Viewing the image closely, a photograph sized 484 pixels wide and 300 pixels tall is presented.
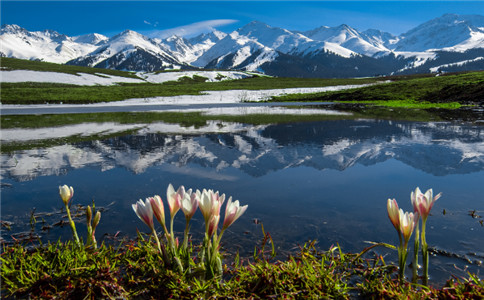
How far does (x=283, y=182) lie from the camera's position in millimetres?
6926

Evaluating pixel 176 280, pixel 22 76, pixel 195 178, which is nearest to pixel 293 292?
pixel 176 280

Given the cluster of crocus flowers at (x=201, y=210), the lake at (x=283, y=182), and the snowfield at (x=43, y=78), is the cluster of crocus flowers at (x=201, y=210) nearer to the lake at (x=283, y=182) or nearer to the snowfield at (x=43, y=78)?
the lake at (x=283, y=182)

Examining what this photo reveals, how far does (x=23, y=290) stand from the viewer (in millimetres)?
3031

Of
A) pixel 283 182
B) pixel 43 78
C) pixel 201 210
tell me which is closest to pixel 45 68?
pixel 43 78

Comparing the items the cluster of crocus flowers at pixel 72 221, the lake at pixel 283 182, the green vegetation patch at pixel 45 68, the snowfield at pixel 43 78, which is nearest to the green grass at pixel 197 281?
the cluster of crocus flowers at pixel 72 221

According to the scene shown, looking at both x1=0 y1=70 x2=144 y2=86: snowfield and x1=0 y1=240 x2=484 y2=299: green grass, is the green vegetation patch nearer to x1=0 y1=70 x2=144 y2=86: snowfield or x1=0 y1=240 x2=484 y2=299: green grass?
x1=0 y1=70 x2=144 y2=86: snowfield

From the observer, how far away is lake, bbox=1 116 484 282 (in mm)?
4305

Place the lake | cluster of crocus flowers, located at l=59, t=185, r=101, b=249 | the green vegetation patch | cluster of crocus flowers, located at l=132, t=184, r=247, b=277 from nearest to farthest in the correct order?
cluster of crocus flowers, located at l=132, t=184, r=247, b=277 → cluster of crocus flowers, located at l=59, t=185, r=101, b=249 → the lake → the green vegetation patch

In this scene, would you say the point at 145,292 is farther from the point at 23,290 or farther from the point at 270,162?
the point at 270,162

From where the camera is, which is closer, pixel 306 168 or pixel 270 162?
pixel 306 168

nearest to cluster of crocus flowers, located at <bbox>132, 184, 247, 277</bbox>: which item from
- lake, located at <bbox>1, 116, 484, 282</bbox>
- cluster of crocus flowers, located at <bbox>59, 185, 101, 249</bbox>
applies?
cluster of crocus flowers, located at <bbox>59, 185, 101, 249</bbox>

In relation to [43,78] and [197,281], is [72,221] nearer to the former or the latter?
[197,281]

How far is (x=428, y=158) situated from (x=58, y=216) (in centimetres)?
925

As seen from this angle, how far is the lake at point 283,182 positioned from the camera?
4.30 metres
